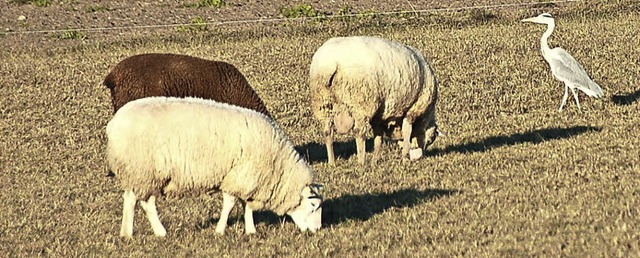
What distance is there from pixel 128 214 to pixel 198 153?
0.93 m

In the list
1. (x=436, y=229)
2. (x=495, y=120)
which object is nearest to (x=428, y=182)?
(x=436, y=229)

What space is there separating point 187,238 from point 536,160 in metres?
4.51

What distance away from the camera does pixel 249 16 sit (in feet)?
110

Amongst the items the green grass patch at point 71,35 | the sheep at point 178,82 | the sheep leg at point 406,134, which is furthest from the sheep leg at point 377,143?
the green grass patch at point 71,35

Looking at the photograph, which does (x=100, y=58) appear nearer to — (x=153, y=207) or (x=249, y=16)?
(x=249, y=16)

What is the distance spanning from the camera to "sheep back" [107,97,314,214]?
400 inches

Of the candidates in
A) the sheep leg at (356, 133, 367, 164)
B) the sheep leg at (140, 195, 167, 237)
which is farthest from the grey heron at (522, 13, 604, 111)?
the sheep leg at (140, 195, 167, 237)

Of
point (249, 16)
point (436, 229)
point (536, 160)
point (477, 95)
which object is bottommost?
point (249, 16)

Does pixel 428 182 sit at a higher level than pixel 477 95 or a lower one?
higher

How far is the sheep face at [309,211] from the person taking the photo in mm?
10484

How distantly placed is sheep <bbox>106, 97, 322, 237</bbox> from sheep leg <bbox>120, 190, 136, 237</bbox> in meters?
0.01

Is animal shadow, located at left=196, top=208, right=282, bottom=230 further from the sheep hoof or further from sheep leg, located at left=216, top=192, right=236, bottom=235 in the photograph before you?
the sheep hoof

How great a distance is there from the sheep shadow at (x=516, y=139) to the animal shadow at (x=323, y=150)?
1.05 m

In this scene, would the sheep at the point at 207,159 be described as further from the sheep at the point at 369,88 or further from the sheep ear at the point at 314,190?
the sheep at the point at 369,88
